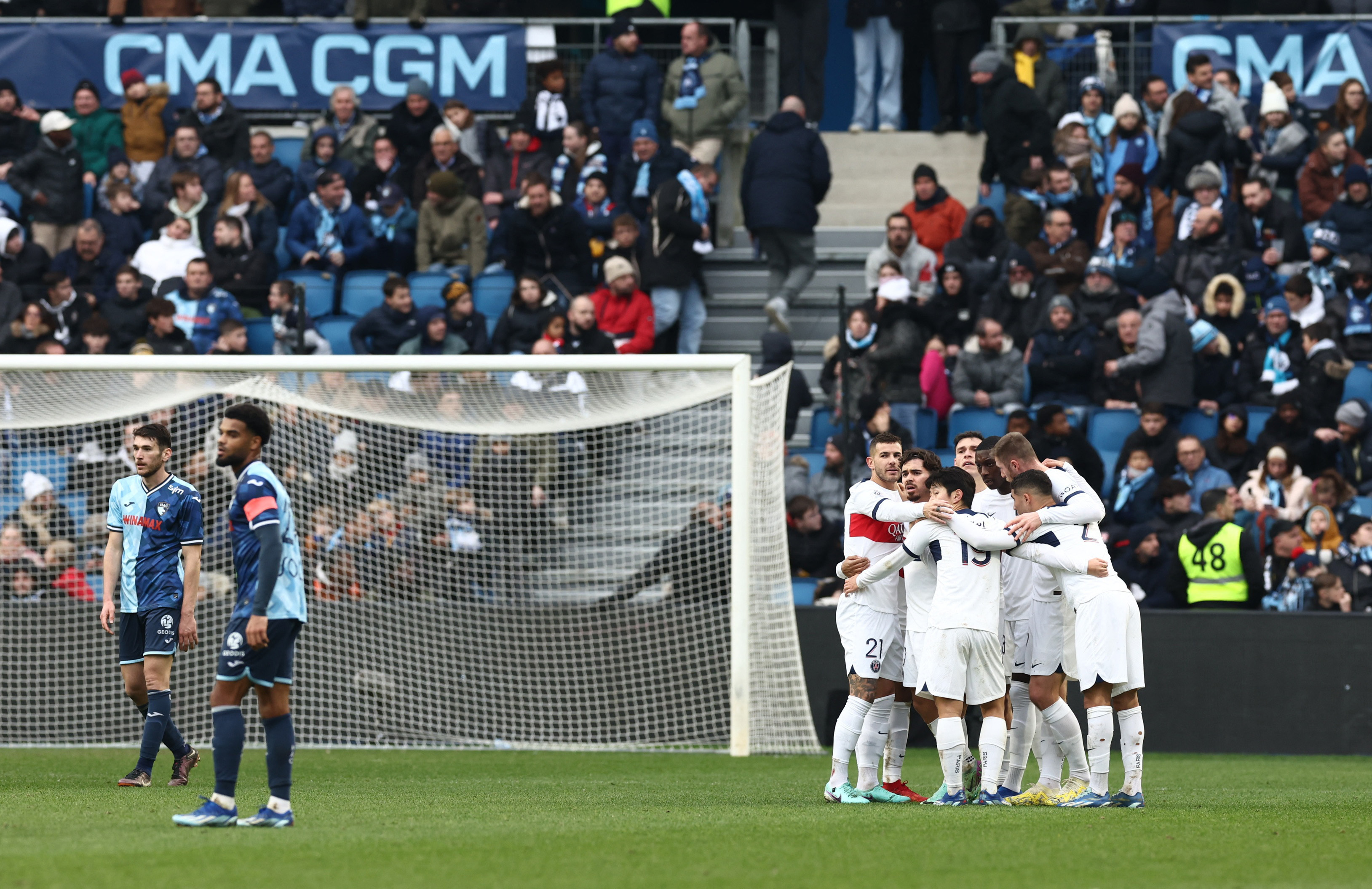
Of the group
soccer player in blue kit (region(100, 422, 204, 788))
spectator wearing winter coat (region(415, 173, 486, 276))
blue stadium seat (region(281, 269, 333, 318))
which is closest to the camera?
soccer player in blue kit (region(100, 422, 204, 788))

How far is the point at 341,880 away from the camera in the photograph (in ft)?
20.3

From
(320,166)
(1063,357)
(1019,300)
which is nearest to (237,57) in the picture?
(320,166)

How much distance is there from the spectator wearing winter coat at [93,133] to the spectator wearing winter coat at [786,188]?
6887mm

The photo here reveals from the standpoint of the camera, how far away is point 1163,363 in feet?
52.6

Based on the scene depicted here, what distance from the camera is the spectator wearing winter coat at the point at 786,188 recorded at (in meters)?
17.9

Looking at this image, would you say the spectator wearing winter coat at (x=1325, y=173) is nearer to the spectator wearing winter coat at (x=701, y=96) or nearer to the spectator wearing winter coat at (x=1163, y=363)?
the spectator wearing winter coat at (x=1163, y=363)

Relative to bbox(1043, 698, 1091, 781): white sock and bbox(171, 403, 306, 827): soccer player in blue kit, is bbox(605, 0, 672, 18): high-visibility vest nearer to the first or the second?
bbox(1043, 698, 1091, 781): white sock

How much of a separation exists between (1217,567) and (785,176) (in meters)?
6.07

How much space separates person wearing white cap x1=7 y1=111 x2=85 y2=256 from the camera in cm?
1870

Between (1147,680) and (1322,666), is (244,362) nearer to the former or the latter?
(1147,680)

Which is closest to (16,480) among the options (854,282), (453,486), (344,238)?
(453,486)

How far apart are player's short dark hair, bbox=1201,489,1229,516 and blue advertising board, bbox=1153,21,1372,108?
22.1ft

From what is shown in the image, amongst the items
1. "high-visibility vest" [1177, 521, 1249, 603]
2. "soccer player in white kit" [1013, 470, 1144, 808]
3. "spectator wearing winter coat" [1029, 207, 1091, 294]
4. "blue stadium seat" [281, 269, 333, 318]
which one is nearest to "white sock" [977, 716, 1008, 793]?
"soccer player in white kit" [1013, 470, 1144, 808]

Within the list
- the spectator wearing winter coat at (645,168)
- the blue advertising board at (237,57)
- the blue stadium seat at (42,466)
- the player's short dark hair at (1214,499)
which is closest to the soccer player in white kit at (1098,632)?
the player's short dark hair at (1214,499)
